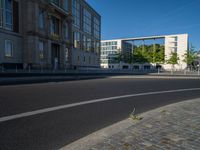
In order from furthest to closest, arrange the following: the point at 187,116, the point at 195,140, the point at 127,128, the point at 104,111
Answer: the point at 104,111 < the point at 187,116 < the point at 127,128 < the point at 195,140

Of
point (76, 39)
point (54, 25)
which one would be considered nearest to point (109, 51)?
point (76, 39)

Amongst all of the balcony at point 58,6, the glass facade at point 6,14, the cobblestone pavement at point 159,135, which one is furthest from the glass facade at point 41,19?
the cobblestone pavement at point 159,135

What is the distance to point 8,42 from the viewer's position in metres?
31.3

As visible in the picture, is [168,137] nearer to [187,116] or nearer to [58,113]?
[187,116]

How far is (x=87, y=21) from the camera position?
6456cm

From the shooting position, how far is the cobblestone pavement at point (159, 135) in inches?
135

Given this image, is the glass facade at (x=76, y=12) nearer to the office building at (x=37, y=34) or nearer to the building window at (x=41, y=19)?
the office building at (x=37, y=34)

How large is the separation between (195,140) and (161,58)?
7808 centimetres

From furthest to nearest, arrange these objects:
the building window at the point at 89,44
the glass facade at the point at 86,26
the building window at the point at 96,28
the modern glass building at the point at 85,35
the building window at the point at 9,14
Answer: the building window at the point at 96,28
the building window at the point at 89,44
the glass facade at the point at 86,26
the modern glass building at the point at 85,35
the building window at the point at 9,14

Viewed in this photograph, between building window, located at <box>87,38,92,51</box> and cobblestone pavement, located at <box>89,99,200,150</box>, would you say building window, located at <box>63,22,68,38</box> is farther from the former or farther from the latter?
cobblestone pavement, located at <box>89,99,200,150</box>

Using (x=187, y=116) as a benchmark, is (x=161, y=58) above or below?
above

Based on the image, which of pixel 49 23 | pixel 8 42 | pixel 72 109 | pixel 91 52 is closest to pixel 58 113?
pixel 72 109

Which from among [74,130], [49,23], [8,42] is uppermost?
[49,23]

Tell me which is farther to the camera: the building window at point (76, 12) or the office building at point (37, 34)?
the building window at point (76, 12)
